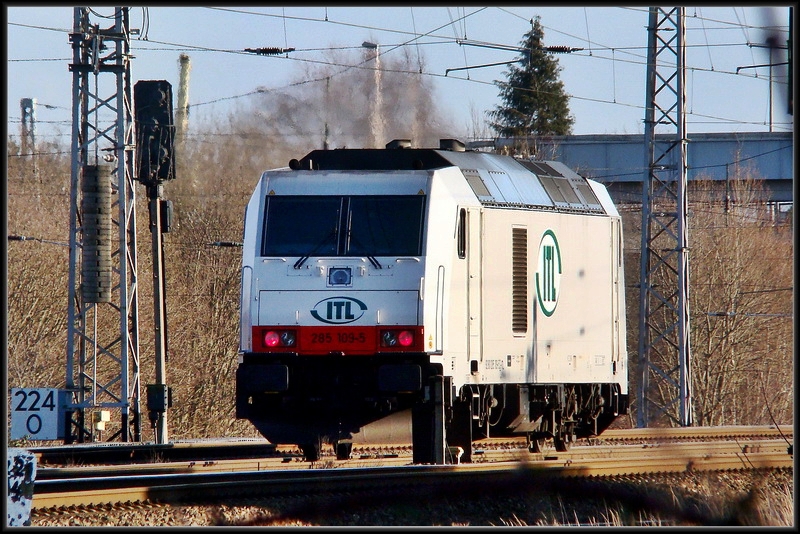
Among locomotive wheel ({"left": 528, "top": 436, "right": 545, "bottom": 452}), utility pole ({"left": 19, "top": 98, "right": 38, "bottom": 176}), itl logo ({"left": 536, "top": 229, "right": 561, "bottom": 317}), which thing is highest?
utility pole ({"left": 19, "top": 98, "right": 38, "bottom": 176})

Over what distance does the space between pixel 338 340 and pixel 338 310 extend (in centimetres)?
30

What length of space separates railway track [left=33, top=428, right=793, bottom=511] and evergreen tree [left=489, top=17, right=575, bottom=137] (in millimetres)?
37494

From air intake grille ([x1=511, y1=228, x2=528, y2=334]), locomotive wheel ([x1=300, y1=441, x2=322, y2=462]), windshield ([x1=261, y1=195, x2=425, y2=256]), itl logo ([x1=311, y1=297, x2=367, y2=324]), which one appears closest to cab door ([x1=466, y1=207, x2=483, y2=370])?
air intake grille ([x1=511, y1=228, x2=528, y2=334])

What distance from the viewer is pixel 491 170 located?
1320cm

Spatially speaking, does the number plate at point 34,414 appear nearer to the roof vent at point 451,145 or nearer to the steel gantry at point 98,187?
the steel gantry at point 98,187

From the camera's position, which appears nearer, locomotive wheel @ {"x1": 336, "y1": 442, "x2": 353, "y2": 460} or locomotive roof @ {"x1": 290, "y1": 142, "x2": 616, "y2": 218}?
locomotive roof @ {"x1": 290, "y1": 142, "x2": 616, "y2": 218}

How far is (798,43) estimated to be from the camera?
6766mm

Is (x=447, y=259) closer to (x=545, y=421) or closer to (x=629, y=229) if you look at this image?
(x=545, y=421)

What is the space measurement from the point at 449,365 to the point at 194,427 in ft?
70.5

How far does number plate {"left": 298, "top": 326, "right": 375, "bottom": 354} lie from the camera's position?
11.4 metres

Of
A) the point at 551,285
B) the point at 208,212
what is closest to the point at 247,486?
the point at 551,285

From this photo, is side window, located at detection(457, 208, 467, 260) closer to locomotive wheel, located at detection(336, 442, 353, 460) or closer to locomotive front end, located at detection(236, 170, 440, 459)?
locomotive front end, located at detection(236, 170, 440, 459)

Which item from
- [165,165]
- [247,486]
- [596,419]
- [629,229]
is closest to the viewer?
[247,486]

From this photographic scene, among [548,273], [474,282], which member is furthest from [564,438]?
[474,282]
